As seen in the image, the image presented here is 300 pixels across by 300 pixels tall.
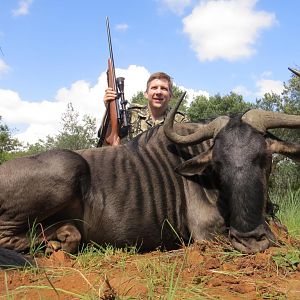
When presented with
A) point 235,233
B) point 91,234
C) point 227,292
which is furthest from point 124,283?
point 91,234

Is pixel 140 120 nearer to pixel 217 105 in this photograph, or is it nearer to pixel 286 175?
pixel 286 175

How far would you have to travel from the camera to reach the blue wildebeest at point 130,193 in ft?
13.6

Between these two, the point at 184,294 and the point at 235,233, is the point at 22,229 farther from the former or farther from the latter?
the point at 184,294

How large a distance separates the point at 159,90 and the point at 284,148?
3.09 metres

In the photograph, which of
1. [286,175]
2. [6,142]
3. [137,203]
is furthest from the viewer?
[6,142]

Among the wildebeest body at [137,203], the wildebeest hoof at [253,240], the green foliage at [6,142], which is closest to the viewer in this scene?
the wildebeest hoof at [253,240]

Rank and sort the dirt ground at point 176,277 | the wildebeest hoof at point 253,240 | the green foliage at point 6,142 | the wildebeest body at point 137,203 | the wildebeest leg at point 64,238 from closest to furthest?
the dirt ground at point 176,277
the wildebeest hoof at point 253,240
the wildebeest leg at point 64,238
the wildebeest body at point 137,203
the green foliage at point 6,142

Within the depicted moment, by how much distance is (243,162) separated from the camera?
3699 mm

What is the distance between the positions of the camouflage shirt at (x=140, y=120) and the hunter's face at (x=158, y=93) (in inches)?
9.2

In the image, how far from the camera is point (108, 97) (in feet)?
22.7

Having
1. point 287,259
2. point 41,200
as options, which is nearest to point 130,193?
point 41,200

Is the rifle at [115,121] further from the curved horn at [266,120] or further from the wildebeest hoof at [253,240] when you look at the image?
the wildebeest hoof at [253,240]

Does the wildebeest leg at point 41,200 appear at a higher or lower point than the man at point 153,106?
lower

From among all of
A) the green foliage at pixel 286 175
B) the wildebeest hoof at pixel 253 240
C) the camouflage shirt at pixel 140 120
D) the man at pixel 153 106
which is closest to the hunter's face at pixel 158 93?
the man at pixel 153 106
